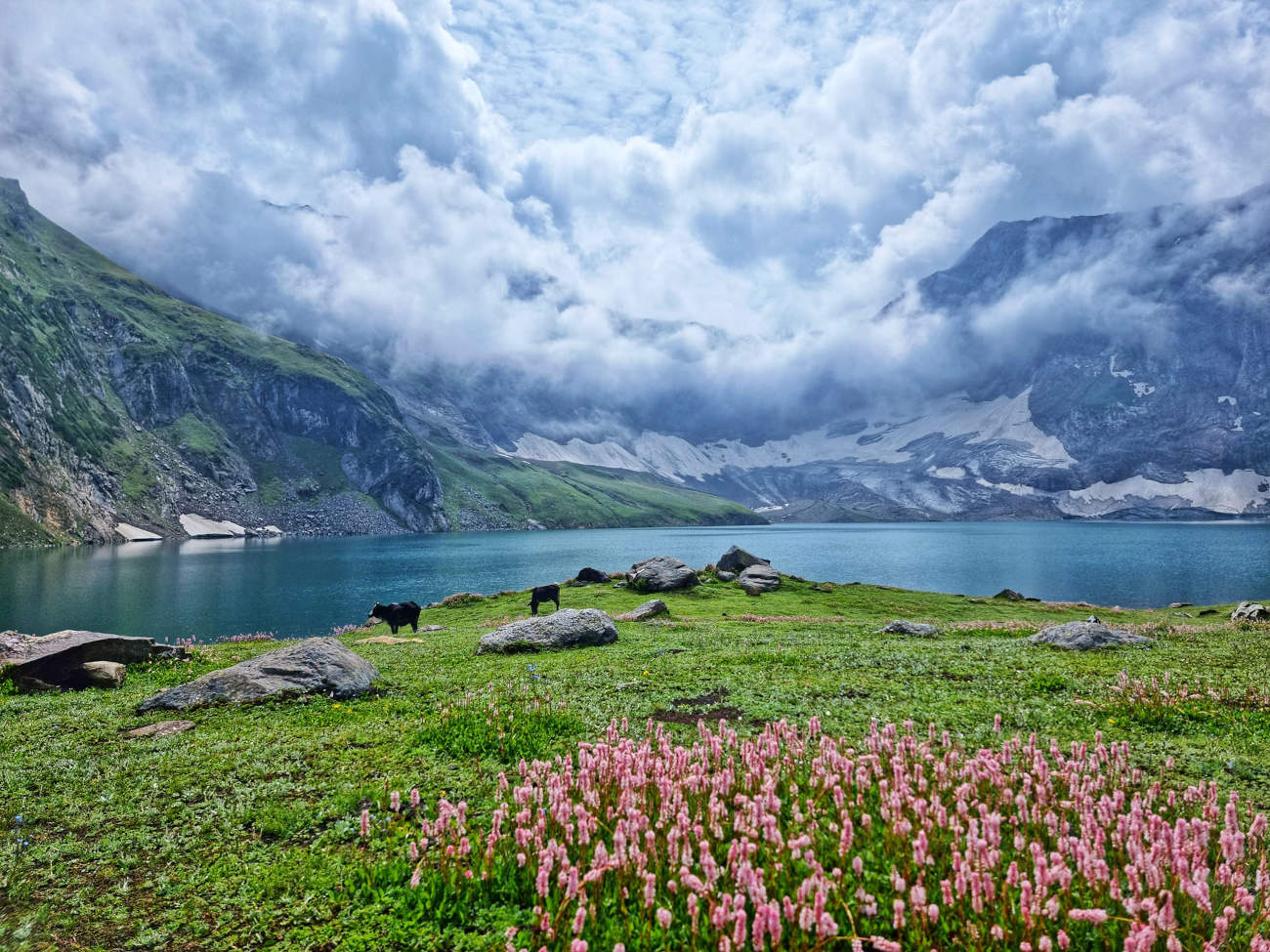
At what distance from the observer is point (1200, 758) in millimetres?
10875

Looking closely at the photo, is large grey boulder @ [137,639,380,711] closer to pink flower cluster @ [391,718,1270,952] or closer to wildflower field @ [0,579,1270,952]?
wildflower field @ [0,579,1270,952]

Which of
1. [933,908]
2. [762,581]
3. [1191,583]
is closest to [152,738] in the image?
[933,908]

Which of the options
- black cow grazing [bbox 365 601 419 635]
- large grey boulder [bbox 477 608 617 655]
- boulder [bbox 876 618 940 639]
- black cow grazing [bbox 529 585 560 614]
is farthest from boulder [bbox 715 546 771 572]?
large grey boulder [bbox 477 608 617 655]

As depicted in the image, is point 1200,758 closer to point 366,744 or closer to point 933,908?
point 933,908

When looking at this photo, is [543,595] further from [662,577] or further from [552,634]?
[552,634]

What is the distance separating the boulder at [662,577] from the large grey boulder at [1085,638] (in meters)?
37.3

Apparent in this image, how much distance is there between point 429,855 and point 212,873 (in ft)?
9.97

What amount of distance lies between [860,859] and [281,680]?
57.5 feet

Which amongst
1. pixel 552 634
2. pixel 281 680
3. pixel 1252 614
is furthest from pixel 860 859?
pixel 1252 614

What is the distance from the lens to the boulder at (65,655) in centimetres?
2036

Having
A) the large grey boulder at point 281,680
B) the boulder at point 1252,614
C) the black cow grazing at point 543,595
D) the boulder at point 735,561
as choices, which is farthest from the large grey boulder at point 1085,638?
the boulder at point 735,561

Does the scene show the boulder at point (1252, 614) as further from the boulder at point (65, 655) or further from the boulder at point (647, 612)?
the boulder at point (65, 655)

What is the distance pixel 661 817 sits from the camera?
724 cm

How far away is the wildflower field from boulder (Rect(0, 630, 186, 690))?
277cm
